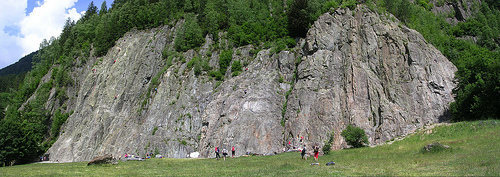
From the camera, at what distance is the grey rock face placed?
40062 mm

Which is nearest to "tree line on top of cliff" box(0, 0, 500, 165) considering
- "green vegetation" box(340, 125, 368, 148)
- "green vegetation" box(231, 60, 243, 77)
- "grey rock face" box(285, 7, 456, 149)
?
"green vegetation" box(231, 60, 243, 77)

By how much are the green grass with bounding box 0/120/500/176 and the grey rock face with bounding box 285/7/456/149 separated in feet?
23.3

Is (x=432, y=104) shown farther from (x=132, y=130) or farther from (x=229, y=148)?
(x=132, y=130)

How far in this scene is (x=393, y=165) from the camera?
19828 mm

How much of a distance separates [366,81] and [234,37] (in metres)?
24.5

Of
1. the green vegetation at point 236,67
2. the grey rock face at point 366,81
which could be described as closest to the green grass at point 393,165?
the grey rock face at point 366,81

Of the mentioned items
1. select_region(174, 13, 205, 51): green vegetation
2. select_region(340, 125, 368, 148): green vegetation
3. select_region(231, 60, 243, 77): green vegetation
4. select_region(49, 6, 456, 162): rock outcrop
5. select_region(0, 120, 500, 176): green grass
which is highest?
select_region(174, 13, 205, 51): green vegetation

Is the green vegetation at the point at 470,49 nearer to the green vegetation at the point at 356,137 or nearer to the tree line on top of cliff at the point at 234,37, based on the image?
the tree line on top of cliff at the point at 234,37

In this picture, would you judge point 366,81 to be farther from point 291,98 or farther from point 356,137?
point 356,137

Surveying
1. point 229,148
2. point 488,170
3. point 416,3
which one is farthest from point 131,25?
point 488,170

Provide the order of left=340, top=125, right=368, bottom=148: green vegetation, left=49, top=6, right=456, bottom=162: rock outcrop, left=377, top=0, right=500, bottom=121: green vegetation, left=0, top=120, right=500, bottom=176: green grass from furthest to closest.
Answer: left=49, top=6, right=456, bottom=162: rock outcrop < left=377, top=0, right=500, bottom=121: green vegetation < left=340, top=125, right=368, bottom=148: green vegetation < left=0, top=120, right=500, bottom=176: green grass

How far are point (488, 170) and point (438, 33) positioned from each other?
54622 millimetres

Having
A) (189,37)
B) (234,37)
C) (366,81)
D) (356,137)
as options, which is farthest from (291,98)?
(189,37)

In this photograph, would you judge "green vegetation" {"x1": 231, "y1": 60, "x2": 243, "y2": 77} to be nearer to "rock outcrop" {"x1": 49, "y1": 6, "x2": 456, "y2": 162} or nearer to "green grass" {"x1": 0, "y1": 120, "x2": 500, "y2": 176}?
"rock outcrop" {"x1": 49, "y1": 6, "x2": 456, "y2": 162}
